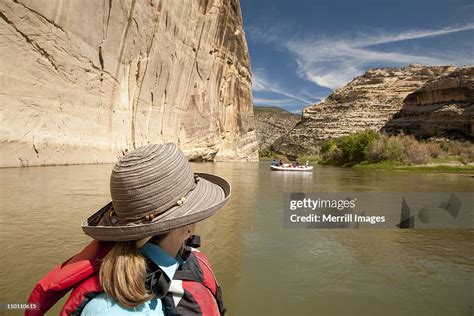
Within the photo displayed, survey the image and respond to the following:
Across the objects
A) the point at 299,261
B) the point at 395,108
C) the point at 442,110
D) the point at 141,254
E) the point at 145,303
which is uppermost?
the point at 395,108

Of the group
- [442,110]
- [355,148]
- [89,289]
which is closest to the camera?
[89,289]

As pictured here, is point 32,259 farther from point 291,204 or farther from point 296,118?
point 296,118

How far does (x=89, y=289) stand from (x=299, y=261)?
362cm

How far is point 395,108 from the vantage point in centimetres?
8731

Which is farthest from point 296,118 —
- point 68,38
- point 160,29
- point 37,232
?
point 37,232

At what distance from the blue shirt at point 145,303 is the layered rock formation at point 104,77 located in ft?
51.4

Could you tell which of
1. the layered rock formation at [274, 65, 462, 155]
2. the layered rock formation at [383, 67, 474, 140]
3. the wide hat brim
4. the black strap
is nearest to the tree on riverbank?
the layered rock formation at [383, 67, 474, 140]

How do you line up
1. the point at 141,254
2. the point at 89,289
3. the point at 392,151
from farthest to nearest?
the point at 392,151 < the point at 141,254 < the point at 89,289

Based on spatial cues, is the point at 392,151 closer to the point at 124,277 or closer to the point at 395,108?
the point at 124,277

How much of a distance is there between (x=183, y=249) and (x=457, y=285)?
11.2 ft

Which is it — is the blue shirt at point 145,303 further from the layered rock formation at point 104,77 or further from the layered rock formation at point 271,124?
the layered rock formation at point 271,124

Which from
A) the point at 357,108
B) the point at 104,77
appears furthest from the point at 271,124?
the point at 104,77

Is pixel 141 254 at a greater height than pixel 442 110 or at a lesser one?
lesser

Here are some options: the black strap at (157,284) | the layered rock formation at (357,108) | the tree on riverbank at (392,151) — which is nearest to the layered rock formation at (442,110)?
the layered rock formation at (357,108)
